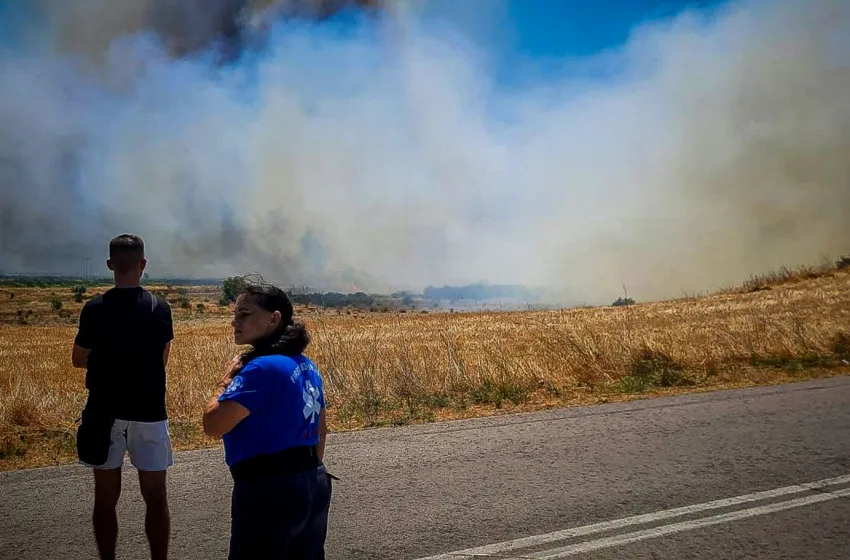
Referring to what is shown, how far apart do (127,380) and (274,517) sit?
1.50m

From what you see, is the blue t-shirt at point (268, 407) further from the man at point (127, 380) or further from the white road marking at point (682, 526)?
the white road marking at point (682, 526)

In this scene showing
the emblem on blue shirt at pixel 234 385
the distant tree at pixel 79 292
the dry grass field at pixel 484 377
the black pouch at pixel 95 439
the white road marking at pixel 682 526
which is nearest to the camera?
the emblem on blue shirt at pixel 234 385

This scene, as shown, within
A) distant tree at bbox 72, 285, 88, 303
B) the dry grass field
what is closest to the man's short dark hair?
the dry grass field

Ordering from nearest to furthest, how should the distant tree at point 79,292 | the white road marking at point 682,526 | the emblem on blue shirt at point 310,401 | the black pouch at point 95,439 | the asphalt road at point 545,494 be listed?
1. the emblem on blue shirt at point 310,401
2. the black pouch at point 95,439
3. the white road marking at point 682,526
4. the asphalt road at point 545,494
5. the distant tree at point 79,292

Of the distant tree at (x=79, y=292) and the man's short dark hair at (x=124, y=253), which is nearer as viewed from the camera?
the man's short dark hair at (x=124, y=253)

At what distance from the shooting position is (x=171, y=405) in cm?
859

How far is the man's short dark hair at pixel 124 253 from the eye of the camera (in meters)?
3.61

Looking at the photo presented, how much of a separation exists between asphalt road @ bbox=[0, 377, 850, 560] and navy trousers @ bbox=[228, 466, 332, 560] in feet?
4.91

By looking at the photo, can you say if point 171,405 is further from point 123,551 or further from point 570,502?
point 570,502

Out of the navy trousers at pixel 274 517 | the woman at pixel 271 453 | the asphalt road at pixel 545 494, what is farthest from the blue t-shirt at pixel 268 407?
the asphalt road at pixel 545 494

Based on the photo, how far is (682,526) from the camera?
13.9 ft

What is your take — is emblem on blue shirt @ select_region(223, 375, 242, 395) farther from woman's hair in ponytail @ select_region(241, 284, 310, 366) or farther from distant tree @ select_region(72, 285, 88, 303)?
distant tree @ select_region(72, 285, 88, 303)

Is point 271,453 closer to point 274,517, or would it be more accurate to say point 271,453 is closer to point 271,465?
point 271,465

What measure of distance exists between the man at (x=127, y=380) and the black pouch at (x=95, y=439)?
26mm
